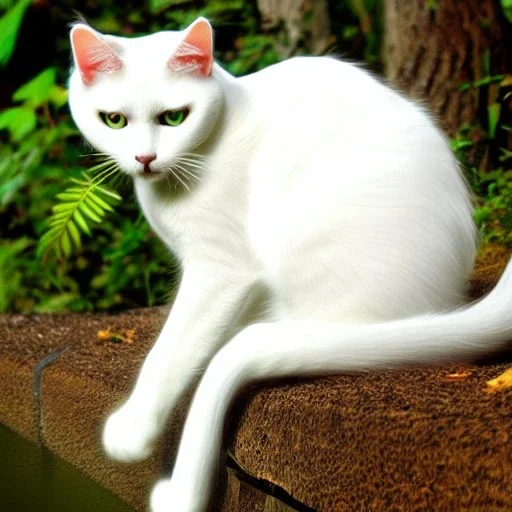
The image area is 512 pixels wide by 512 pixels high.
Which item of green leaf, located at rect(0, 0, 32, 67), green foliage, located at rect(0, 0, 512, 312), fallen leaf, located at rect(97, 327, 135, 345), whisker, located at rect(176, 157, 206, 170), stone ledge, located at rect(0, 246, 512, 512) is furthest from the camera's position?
green foliage, located at rect(0, 0, 512, 312)

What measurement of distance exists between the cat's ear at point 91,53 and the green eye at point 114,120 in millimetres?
59

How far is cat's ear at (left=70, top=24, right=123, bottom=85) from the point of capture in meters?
1.15

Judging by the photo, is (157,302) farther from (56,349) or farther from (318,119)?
(318,119)

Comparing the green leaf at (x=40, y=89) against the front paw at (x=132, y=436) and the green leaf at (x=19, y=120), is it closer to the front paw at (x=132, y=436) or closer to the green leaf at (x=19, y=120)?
the green leaf at (x=19, y=120)

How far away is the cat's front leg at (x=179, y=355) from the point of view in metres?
1.20

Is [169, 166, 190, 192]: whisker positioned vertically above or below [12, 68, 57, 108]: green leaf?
above

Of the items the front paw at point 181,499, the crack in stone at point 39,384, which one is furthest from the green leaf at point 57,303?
the front paw at point 181,499

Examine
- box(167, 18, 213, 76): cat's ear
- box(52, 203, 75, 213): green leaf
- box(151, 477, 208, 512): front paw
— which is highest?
box(167, 18, 213, 76): cat's ear

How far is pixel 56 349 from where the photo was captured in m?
1.74

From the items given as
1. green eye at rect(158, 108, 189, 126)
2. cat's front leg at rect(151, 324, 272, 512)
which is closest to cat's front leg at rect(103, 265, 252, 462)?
cat's front leg at rect(151, 324, 272, 512)

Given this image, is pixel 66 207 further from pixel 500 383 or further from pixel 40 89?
pixel 500 383

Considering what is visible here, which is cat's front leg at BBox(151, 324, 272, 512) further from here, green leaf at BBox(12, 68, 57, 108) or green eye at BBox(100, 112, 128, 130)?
green leaf at BBox(12, 68, 57, 108)

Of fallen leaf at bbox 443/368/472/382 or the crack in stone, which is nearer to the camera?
fallen leaf at bbox 443/368/472/382

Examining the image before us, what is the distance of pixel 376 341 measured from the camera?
1130 millimetres
